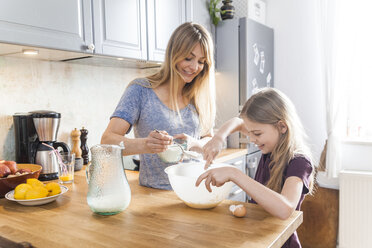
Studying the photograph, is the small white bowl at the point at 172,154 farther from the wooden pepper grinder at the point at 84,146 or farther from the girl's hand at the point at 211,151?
the wooden pepper grinder at the point at 84,146

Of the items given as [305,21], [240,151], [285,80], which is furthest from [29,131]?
[305,21]

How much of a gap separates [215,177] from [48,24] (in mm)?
1060

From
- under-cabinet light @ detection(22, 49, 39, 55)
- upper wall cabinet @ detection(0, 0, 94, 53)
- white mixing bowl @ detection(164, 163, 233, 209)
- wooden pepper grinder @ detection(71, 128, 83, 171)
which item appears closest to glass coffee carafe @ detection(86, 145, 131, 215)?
white mixing bowl @ detection(164, 163, 233, 209)

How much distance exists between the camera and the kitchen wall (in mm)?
1688

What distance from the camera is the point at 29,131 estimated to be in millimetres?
1623

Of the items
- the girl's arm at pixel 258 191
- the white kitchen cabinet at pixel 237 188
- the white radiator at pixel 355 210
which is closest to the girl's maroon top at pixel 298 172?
the girl's arm at pixel 258 191

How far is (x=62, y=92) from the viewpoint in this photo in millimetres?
1943

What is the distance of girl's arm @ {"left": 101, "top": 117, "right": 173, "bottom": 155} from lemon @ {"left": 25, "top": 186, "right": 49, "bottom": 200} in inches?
11.7

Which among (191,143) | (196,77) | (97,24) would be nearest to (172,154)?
(191,143)

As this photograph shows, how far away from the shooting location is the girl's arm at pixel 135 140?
3.73 feet

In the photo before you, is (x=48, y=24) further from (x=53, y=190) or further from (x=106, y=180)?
(x=106, y=180)

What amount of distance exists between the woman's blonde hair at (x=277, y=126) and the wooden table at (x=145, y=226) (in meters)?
0.21

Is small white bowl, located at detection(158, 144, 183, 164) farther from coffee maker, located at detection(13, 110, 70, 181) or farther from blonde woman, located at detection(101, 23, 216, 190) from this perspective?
coffee maker, located at detection(13, 110, 70, 181)

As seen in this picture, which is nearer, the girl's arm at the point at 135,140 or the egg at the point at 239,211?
the egg at the point at 239,211
